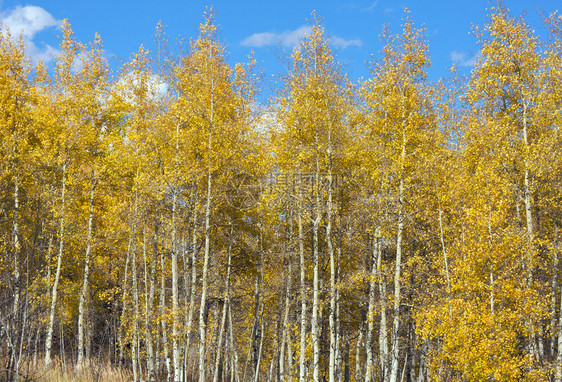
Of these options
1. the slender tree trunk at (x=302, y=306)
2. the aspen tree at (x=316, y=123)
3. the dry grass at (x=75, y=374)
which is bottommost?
the dry grass at (x=75, y=374)

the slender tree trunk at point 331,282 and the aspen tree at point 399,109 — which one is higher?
the aspen tree at point 399,109

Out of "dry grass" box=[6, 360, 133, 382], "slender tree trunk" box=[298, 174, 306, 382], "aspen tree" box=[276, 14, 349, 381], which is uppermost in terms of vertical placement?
"aspen tree" box=[276, 14, 349, 381]

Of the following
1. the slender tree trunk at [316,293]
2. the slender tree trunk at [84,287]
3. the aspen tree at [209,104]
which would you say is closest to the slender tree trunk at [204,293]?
A: the aspen tree at [209,104]

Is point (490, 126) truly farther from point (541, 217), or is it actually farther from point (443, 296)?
point (443, 296)

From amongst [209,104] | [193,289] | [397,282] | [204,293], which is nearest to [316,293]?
[397,282]

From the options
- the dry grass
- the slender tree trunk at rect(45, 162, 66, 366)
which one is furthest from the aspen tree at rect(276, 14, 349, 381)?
the slender tree trunk at rect(45, 162, 66, 366)

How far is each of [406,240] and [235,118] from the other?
7629 mm

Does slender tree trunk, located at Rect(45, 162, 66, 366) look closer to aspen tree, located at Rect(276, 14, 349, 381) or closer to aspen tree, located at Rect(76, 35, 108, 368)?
aspen tree, located at Rect(76, 35, 108, 368)

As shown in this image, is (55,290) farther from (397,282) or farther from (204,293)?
(397,282)

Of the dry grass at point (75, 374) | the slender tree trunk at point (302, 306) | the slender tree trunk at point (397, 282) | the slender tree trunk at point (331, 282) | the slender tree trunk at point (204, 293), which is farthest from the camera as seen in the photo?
the slender tree trunk at point (331, 282)

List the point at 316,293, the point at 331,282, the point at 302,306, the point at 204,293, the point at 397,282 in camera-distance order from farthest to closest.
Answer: the point at 302,306 < the point at 331,282 < the point at 316,293 < the point at 204,293 < the point at 397,282

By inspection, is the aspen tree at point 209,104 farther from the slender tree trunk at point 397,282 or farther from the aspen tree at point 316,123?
the slender tree trunk at point 397,282

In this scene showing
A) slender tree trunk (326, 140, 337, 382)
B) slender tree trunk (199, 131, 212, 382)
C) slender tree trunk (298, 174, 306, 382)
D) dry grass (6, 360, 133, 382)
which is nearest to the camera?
dry grass (6, 360, 133, 382)

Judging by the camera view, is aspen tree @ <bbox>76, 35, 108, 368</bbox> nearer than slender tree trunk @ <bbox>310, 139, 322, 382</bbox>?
No
